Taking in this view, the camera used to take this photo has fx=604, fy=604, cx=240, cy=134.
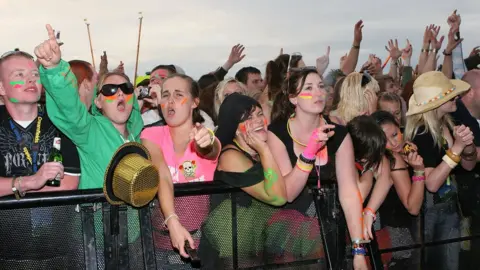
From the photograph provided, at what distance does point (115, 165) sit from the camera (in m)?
3.58

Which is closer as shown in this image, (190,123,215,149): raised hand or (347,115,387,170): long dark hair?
(190,123,215,149): raised hand

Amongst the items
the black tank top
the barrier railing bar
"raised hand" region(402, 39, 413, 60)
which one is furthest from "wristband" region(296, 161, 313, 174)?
"raised hand" region(402, 39, 413, 60)

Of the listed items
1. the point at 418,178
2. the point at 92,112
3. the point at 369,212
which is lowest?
the point at 369,212

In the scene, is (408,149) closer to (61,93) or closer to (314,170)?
(314,170)

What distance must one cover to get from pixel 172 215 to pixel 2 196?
39.0 inches

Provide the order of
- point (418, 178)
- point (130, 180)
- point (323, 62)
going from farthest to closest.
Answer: point (323, 62) < point (418, 178) < point (130, 180)

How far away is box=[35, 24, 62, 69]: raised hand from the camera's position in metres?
3.54

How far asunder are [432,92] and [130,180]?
3.36m

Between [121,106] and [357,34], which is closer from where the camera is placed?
[121,106]

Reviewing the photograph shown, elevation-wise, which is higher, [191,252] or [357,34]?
[357,34]

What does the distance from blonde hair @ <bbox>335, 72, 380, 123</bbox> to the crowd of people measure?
474 mm

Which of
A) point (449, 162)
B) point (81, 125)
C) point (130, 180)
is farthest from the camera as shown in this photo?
point (449, 162)

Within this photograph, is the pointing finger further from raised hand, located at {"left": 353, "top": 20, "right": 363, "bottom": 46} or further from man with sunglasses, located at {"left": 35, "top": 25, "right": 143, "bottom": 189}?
raised hand, located at {"left": 353, "top": 20, "right": 363, "bottom": 46}

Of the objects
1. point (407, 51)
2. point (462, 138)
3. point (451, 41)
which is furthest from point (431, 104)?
point (407, 51)
